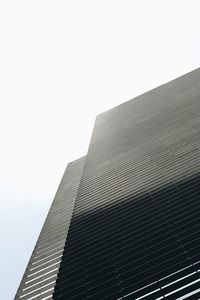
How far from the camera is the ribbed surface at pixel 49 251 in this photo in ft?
14.6

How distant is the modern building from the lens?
3496 mm

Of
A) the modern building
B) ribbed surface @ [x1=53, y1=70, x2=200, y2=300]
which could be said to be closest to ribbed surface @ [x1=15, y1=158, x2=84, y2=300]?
the modern building

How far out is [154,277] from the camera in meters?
3.39

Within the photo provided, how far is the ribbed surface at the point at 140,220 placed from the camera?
11.3 feet

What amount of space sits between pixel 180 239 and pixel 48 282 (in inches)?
64.6

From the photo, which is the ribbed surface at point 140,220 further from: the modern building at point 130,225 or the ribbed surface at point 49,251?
the ribbed surface at point 49,251

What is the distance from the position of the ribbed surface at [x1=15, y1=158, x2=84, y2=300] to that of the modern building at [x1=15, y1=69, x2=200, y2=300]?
15 millimetres

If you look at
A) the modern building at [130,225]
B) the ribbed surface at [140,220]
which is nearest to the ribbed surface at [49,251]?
the modern building at [130,225]

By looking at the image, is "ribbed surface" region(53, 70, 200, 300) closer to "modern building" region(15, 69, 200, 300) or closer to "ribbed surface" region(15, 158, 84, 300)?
"modern building" region(15, 69, 200, 300)

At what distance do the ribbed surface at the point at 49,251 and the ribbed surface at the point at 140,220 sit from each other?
224 millimetres

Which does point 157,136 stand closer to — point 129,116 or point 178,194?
point 178,194

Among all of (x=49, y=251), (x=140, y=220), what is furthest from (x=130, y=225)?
(x=49, y=251)

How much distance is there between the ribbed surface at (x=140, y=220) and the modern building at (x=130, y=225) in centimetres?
1

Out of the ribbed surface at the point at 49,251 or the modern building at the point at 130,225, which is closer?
the modern building at the point at 130,225
